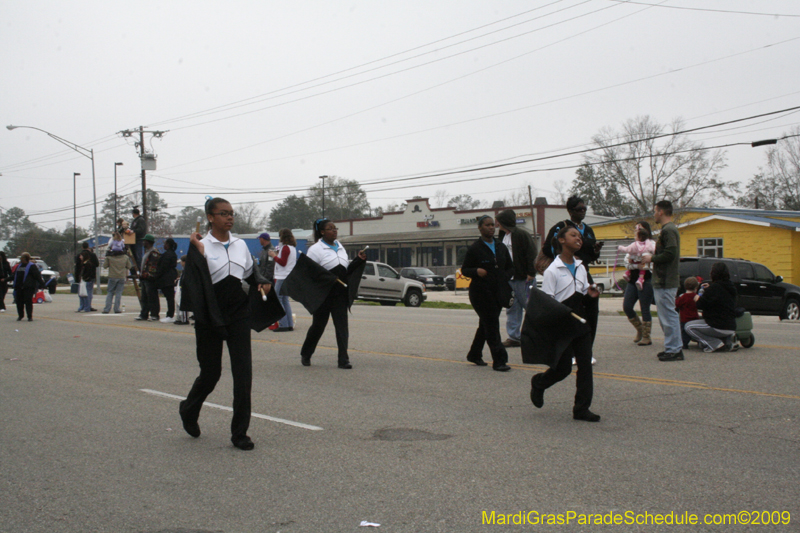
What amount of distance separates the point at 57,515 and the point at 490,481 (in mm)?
2542

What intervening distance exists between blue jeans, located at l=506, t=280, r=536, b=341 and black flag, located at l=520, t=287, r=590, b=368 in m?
3.84

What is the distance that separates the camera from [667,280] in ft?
29.6

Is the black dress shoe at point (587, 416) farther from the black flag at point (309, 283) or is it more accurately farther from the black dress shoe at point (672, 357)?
the black flag at point (309, 283)

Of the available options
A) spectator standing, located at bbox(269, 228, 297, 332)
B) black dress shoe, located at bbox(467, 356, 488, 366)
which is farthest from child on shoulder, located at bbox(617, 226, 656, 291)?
spectator standing, located at bbox(269, 228, 297, 332)

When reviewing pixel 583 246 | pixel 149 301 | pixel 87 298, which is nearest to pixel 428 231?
pixel 87 298

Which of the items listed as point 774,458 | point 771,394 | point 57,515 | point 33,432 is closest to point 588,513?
point 774,458

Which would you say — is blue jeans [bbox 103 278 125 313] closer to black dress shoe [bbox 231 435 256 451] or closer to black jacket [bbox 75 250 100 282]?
black jacket [bbox 75 250 100 282]

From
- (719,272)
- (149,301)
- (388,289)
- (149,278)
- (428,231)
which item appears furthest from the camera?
(428,231)

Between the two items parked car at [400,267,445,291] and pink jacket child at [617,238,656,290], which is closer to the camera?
pink jacket child at [617,238,656,290]

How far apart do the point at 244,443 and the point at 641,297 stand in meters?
6.60

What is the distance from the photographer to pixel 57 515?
3998 millimetres

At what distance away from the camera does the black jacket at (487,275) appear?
857cm

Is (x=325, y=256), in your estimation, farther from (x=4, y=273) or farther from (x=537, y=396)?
(x=4, y=273)

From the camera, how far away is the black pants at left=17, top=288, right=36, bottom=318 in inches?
655
